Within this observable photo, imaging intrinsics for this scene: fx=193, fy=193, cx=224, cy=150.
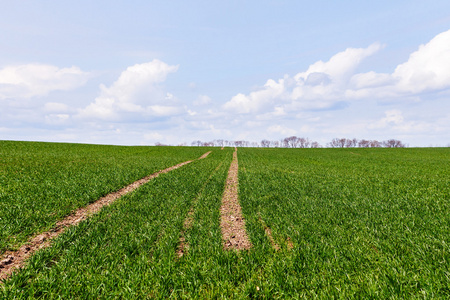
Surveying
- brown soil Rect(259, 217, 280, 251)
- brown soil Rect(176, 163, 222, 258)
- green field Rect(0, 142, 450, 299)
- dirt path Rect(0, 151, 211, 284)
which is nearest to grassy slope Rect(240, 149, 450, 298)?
green field Rect(0, 142, 450, 299)

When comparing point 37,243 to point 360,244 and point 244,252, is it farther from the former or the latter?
point 360,244

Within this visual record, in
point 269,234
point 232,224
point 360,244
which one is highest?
point 360,244

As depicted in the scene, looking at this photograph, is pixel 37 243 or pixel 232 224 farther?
pixel 232 224

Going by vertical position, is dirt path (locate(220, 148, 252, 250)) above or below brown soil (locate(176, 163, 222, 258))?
below

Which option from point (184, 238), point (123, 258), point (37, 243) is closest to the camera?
point (123, 258)

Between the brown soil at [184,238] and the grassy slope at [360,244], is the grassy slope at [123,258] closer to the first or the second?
the brown soil at [184,238]

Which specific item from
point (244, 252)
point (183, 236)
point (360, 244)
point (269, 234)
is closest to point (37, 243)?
point (183, 236)

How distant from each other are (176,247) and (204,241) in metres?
0.80

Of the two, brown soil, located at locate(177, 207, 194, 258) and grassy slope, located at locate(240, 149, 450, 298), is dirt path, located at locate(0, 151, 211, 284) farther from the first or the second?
grassy slope, located at locate(240, 149, 450, 298)

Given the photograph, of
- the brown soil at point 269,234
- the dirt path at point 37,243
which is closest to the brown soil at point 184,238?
the brown soil at point 269,234

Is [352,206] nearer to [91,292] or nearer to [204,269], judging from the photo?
[204,269]

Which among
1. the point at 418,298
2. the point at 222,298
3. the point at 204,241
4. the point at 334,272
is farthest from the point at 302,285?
the point at 204,241

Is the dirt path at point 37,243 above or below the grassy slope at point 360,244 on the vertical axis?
below

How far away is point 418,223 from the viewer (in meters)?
6.57
